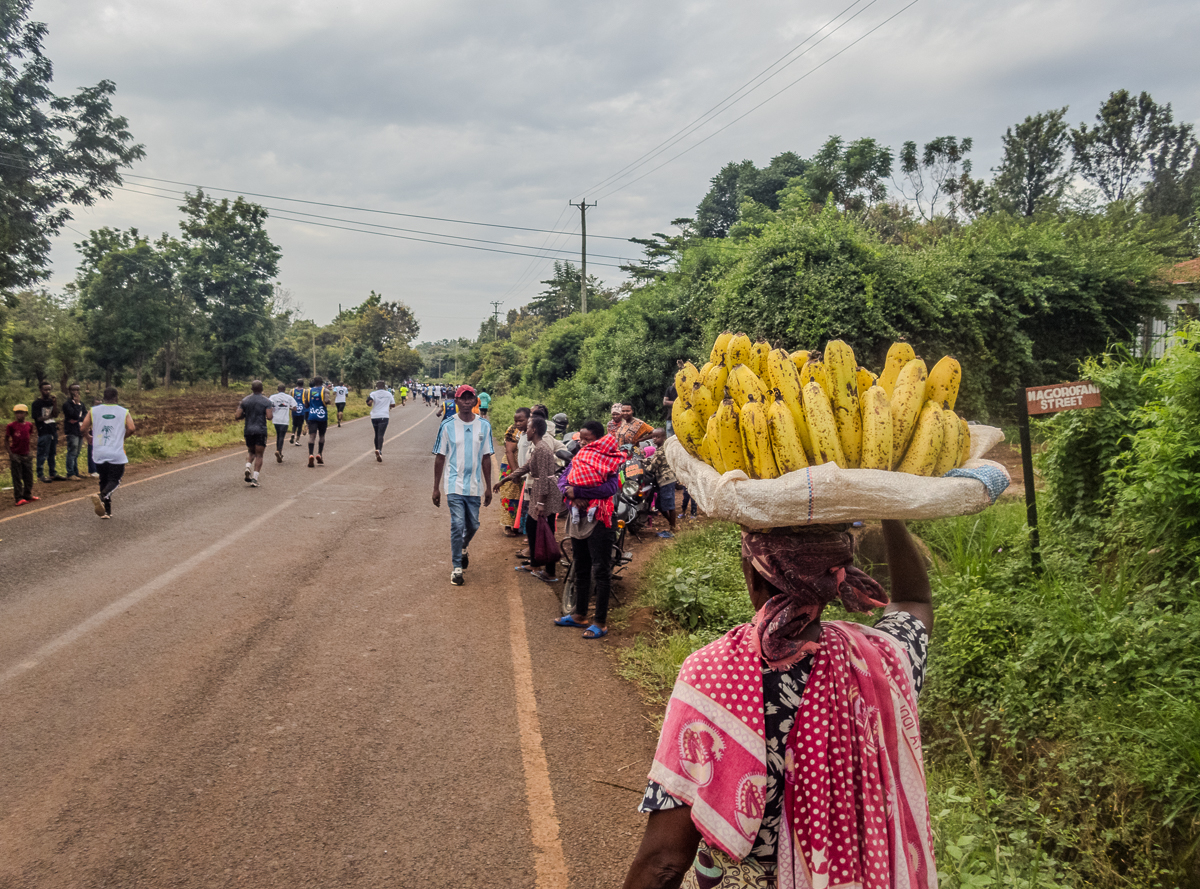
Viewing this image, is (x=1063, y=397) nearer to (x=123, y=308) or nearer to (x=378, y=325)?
(x=123, y=308)

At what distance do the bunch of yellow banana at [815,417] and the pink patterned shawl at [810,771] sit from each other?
1.52 feet

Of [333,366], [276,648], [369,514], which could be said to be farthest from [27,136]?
[333,366]

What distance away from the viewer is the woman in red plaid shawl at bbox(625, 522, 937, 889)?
5.12 ft

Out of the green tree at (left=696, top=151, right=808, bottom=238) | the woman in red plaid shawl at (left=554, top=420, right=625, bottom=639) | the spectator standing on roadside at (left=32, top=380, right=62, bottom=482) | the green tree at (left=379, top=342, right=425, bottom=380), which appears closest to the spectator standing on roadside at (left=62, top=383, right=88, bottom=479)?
A: the spectator standing on roadside at (left=32, top=380, right=62, bottom=482)

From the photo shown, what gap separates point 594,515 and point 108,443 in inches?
302

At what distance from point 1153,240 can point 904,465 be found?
1831cm

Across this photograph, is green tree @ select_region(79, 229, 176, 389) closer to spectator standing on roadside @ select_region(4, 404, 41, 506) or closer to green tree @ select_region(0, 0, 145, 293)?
green tree @ select_region(0, 0, 145, 293)

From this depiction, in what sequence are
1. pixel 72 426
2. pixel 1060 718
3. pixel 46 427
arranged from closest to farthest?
pixel 1060 718 → pixel 46 427 → pixel 72 426

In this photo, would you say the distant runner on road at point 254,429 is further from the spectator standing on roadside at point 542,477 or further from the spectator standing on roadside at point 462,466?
the spectator standing on roadside at point 542,477

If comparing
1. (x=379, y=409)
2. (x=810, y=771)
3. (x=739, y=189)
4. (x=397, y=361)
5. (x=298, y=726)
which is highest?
(x=739, y=189)

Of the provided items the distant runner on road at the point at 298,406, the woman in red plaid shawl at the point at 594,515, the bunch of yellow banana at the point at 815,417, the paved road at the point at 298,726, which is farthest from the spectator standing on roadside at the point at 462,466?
the distant runner on road at the point at 298,406

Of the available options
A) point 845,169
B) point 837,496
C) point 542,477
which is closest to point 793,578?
point 837,496

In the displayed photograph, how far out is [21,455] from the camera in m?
11.8

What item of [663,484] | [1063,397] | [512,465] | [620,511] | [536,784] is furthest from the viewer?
[663,484]
